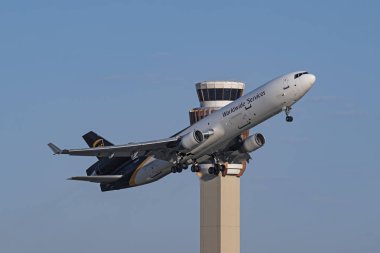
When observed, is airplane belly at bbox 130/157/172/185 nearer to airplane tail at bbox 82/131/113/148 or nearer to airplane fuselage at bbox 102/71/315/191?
airplane fuselage at bbox 102/71/315/191

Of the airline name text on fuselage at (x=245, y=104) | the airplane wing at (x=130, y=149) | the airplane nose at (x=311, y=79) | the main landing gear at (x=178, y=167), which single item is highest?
the airplane nose at (x=311, y=79)

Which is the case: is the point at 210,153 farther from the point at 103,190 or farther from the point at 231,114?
the point at 103,190

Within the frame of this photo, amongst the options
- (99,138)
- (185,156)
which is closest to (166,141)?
(185,156)

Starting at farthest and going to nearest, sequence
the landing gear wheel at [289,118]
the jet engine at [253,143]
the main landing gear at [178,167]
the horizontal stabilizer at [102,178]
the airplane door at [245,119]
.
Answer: the horizontal stabilizer at [102,178], the jet engine at [253,143], the main landing gear at [178,167], the airplane door at [245,119], the landing gear wheel at [289,118]

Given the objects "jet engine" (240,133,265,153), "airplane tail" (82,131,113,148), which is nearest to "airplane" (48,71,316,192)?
"jet engine" (240,133,265,153)

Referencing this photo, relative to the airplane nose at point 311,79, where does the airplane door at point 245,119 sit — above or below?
below

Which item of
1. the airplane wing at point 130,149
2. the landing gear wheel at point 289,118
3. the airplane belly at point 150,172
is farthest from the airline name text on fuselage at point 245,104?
the airplane belly at point 150,172

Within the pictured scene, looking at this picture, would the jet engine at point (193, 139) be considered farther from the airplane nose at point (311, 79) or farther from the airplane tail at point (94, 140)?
the airplane tail at point (94, 140)

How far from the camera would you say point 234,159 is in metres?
136

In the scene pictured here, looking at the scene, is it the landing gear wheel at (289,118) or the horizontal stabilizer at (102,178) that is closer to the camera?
the landing gear wheel at (289,118)

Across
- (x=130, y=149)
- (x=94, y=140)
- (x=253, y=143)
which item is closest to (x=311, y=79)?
(x=253, y=143)

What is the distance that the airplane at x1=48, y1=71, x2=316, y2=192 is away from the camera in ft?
400

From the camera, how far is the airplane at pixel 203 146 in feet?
400

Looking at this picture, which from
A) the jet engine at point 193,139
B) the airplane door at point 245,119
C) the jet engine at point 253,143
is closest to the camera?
the airplane door at point 245,119
